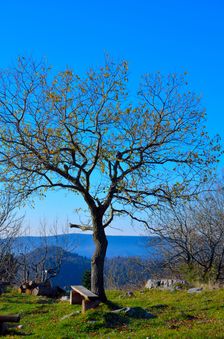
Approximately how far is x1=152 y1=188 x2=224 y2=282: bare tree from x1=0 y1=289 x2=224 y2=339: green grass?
847 cm

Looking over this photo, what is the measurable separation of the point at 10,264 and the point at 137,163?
21387 mm

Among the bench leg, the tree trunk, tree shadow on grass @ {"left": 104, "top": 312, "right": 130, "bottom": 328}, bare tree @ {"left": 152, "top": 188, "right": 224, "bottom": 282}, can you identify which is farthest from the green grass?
bare tree @ {"left": 152, "top": 188, "right": 224, "bottom": 282}

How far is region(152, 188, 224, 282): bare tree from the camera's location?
26.8 m

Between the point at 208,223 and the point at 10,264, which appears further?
the point at 10,264

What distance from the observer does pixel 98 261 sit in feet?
52.5

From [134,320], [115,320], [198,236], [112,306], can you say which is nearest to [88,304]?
[112,306]

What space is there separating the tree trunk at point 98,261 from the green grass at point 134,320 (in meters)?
0.89

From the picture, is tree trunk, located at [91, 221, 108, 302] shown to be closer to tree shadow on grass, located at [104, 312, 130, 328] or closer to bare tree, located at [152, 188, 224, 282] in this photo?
tree shadow on grass, located at [104, 312, 130, 328]

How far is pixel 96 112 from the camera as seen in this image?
15648mm

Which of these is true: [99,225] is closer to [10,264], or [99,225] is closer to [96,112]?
[96,112]

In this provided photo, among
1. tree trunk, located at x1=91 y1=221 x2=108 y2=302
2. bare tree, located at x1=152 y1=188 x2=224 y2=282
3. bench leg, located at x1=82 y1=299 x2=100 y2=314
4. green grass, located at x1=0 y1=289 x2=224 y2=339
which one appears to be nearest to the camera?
green grass, located at x1=0 y1=289 x2=224 y2=339

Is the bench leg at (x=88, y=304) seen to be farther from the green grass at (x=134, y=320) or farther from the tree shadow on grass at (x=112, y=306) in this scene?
the tree shadow on grass at (x=112, y=306)

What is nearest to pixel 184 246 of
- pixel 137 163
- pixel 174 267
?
pixel 174 267

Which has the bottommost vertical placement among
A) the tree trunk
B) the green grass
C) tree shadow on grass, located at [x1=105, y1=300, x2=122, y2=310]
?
the green grass
